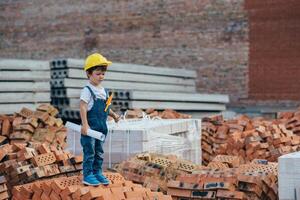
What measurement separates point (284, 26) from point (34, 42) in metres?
8.63

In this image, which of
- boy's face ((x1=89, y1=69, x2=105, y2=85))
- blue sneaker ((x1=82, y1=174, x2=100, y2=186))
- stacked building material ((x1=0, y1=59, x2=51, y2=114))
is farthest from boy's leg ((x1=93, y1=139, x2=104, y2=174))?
stacked building material ((x1=0, y1=59, x2=51, y2=114))

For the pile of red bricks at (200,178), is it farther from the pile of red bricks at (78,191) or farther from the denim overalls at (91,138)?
the denim overalls at (91,138)

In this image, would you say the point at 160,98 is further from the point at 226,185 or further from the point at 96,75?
the point at 96,75

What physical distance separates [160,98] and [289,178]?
798 centimetres

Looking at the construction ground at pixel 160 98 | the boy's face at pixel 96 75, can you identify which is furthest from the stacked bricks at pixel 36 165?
the boy's face at pixel 96 75

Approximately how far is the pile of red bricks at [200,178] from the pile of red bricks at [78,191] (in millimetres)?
534

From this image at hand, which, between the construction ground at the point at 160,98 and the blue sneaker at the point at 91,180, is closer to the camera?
the blue sneaker at the point at 91,180

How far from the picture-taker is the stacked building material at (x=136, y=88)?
517 inches

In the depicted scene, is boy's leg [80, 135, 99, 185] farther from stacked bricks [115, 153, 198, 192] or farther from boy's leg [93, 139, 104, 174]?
stacked bricks [115, 153, 198, 192]

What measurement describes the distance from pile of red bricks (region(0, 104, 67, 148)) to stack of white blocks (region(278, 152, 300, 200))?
559 cm

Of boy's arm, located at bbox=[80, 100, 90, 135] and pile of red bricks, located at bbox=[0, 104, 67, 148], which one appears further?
pile of red bricks, located at bbox=[0, 104, 67, 148]

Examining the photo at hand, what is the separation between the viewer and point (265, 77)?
1625 centimetres

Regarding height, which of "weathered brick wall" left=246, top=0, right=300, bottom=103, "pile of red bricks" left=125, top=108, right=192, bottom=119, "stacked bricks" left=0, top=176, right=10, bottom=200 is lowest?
"stacked bricks" left=0, top=176, right=10, bottom=200

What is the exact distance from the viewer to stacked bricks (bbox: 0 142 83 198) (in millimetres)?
7098
